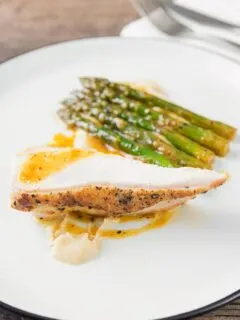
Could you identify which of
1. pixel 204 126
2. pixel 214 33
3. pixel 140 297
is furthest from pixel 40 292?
pixel 214 33

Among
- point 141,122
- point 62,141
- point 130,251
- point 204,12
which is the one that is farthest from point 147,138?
point 204,12

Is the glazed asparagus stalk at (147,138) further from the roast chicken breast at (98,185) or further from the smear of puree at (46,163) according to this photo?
the smear of puree at (46,163)

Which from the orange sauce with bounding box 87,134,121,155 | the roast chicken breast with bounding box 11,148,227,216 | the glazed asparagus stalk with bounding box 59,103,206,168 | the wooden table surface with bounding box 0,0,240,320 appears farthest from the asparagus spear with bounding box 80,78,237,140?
the wooden table surface with bounding box 0,0,240,320

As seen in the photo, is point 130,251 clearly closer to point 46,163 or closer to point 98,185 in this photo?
point 98,185

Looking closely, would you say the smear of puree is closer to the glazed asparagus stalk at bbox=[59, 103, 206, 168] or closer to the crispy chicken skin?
the crispy chicken skin

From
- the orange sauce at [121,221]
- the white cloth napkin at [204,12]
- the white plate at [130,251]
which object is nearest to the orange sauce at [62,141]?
the white plate at [130,251]
